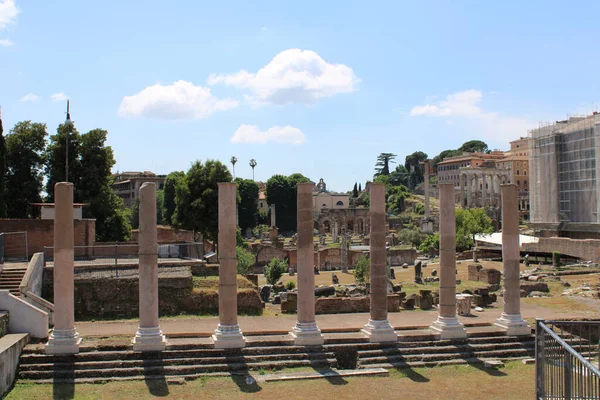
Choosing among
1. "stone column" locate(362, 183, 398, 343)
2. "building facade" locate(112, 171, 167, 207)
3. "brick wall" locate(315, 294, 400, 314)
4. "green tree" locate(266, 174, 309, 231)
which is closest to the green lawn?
"stone column" locate(362, 183, 398, 343)

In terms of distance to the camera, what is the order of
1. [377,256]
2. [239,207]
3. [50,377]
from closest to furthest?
1. [50,377]
2. [377,256]
3. [239,207]

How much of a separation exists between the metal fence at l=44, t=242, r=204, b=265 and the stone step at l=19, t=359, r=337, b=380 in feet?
30.3

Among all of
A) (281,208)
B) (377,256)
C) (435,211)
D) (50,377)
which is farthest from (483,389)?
(435,211)

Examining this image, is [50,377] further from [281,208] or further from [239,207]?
[281,208]

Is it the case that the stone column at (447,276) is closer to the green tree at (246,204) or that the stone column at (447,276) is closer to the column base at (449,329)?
the column base at (449,329)

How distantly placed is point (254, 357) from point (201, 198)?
78.0ft

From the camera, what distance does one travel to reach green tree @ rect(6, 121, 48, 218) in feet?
127

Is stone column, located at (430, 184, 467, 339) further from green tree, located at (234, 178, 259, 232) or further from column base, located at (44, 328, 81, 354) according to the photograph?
green tree, located at (234, 178, 259, 232)

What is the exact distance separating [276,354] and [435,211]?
95606 mm

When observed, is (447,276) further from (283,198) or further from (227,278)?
(283,198)

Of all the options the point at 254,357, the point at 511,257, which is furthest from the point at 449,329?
the point at 254,357

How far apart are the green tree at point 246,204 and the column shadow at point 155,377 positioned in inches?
2958

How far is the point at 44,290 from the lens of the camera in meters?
22.8

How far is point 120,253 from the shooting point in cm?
2867
